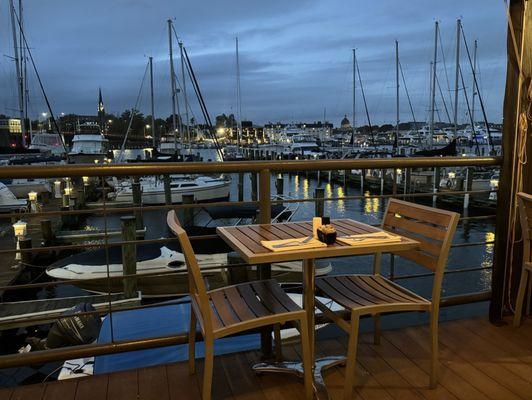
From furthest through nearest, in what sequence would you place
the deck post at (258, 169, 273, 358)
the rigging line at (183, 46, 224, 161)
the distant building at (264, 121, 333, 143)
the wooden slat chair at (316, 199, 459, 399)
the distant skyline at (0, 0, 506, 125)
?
the distant building at (264, 121, 333, 143) → the distant skyline at (0, 0, 506, 125) → the rigging line at (183, 46, 224, 161) → the deck post at (258, 169, 273, 358) → the wooden slat chair at (316, 199, 459, 399)

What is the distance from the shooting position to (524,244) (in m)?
2.78

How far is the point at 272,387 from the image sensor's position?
222 cm

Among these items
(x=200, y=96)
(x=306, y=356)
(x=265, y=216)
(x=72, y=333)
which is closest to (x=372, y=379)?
(x=306, y=356)

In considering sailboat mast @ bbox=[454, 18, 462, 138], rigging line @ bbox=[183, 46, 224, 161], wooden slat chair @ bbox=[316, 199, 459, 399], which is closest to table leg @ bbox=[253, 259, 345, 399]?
wooden slat chair @ bbox=[316, 199, 459, 399]

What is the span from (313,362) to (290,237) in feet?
2.16

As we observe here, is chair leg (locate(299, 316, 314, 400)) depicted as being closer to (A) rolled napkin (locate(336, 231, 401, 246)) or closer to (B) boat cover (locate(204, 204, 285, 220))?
(A) rolled napkin (locate(336, 231, 401, 246))

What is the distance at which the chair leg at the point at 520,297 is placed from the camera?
284 centimetres

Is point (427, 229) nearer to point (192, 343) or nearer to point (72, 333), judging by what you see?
point (192, 343)

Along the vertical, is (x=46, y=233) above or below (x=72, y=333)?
below

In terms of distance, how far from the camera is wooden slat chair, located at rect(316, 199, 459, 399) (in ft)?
6.52

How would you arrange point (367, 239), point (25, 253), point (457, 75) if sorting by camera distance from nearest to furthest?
point (367, 239) < point (25, 253) < point (457, 75)

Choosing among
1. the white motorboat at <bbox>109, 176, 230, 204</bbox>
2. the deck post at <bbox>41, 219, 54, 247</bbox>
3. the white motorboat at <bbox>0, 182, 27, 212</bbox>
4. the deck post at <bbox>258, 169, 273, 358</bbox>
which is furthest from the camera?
the white motorboat at <bbox>109, 176, 230, 204</bbox>

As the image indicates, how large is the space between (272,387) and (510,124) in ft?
7.05

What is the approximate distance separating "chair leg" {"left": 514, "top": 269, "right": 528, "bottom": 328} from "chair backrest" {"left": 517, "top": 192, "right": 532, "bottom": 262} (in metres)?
0.11
